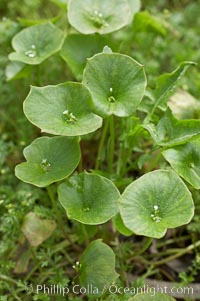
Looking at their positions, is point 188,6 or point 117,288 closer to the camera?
point 117,288

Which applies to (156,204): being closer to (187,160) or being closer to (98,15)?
(187,160)

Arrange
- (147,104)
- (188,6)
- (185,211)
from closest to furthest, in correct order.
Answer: (185,211)
(147,104)
(188,6)

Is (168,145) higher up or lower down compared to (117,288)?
higher up

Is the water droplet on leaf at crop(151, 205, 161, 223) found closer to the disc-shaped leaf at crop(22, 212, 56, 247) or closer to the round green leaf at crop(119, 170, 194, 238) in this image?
the round green leaf at crop(119, 170, 194, 238)

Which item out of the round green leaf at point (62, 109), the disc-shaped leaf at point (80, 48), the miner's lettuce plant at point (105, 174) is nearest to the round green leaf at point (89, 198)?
the miner's lettuce plant at point (105, 174)

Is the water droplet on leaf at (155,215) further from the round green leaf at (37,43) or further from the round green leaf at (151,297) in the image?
the round green leaf at (37,43)

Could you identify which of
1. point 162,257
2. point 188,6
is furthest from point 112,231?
point 188,6

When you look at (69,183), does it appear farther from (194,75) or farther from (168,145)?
(194,75)
